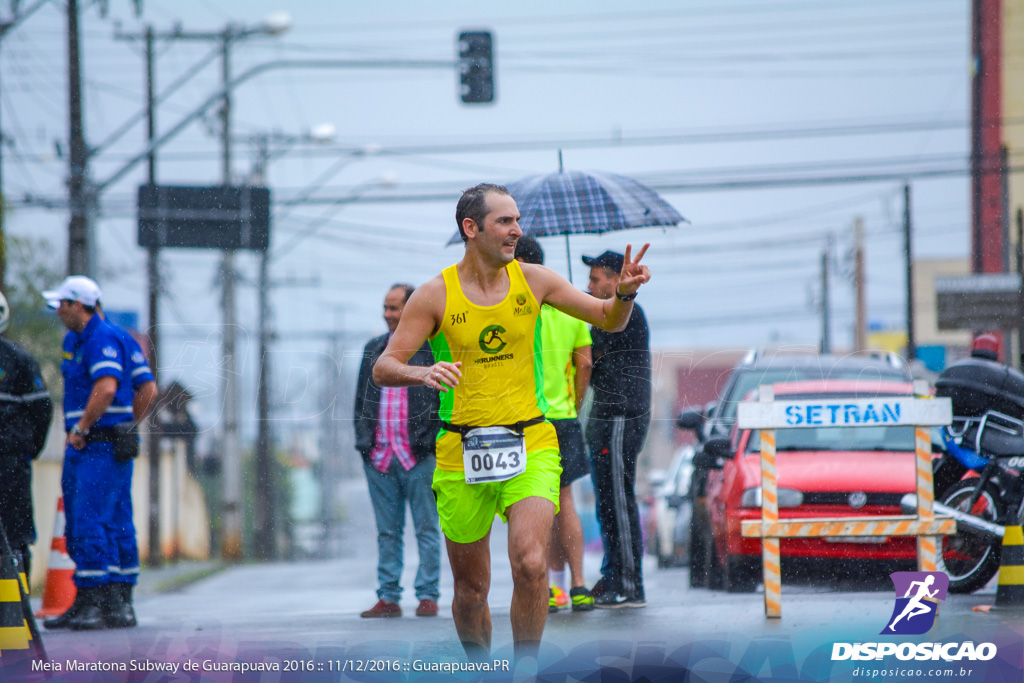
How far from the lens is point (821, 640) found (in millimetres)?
5832

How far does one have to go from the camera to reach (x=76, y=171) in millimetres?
16672

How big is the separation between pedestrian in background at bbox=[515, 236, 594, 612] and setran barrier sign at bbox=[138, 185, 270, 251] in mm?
13366

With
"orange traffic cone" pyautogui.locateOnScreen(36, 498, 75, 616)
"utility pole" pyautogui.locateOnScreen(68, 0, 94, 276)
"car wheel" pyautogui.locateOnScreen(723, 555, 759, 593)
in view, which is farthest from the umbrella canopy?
"utility pole" pyautogui.locateOnScreen(68, 0, 94, 276)

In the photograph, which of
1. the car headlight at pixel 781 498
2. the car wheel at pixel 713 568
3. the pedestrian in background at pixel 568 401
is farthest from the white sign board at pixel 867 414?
the car wheel at pixel 713 568

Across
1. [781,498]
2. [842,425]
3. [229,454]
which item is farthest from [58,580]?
[229,454]

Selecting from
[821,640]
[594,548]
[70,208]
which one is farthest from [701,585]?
[594,548]

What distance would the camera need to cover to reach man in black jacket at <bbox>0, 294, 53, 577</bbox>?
280 inches

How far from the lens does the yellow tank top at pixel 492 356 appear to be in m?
4.93

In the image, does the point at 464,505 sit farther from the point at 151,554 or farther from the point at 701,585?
the point at 151,554

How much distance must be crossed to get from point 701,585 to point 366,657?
17.2ft

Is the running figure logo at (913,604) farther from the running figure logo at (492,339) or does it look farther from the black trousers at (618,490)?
the running figure logo at (492,339)

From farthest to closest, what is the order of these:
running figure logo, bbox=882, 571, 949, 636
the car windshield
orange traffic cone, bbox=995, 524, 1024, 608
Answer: the car windshield
orange traffic cone, bbox=995, 524, 1024, 608
running figure logo, bbox=882, 571, 949, 636

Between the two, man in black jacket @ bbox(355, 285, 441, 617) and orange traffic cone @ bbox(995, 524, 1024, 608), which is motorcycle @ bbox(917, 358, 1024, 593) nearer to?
orange traffic cone @ bbox(995, 524, 1024, 608)

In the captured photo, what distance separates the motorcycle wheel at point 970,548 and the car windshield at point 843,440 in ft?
3.27
